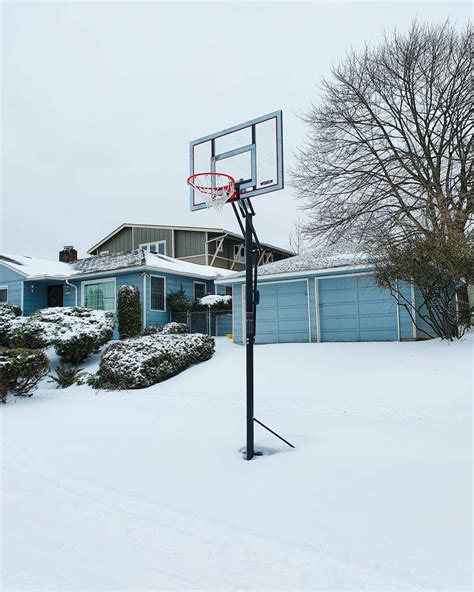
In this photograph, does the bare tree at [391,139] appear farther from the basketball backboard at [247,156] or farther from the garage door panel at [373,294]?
the basketball backboard at [247,156]

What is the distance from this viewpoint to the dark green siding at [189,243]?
2709 centimetres

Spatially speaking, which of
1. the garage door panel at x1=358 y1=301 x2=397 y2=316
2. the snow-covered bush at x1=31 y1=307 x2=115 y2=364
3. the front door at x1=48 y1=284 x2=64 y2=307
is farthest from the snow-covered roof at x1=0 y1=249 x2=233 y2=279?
the garage door panel at x1=358 y1=301 x2=397 y2=316

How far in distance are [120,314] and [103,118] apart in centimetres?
840

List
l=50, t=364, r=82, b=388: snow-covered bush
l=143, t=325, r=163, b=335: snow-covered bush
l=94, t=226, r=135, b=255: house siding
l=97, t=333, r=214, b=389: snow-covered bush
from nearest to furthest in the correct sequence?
1. l=97, t=333, r=214, b=389: snow-covered bush
2. l=50, t=364, r=82, b=388: snow-covered bush
3. l=143, t=325, r=163, b=335: snow-covered bush
4. l=94, t=226, r=135, b=255: house siding

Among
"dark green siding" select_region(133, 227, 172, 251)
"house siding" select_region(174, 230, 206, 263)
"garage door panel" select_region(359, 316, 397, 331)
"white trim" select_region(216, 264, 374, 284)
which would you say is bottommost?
"garage door panel" select_region(359, 316, 397, 331)

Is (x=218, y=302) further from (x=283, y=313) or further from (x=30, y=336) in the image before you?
(x=30, y=336)

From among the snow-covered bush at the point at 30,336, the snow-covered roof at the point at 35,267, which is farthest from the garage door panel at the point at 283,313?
the snow-covered roof at the point at 35,267

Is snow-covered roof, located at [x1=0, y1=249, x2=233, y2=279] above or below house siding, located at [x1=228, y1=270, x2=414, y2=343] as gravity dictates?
above

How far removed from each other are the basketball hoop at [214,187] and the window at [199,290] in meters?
12.7

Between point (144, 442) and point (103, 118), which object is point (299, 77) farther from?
point (144, 442)

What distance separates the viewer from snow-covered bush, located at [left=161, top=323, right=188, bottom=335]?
1695 centimetres

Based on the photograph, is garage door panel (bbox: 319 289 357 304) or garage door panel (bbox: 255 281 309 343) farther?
garage door panel (bbox: 255 281 309 343)

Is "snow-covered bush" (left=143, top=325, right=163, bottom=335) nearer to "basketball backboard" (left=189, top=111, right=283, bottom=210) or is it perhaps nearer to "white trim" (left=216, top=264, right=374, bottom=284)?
"white trim" (left=216, top=264, right=374, bottom=284)

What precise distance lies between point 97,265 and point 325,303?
33.8 ft
